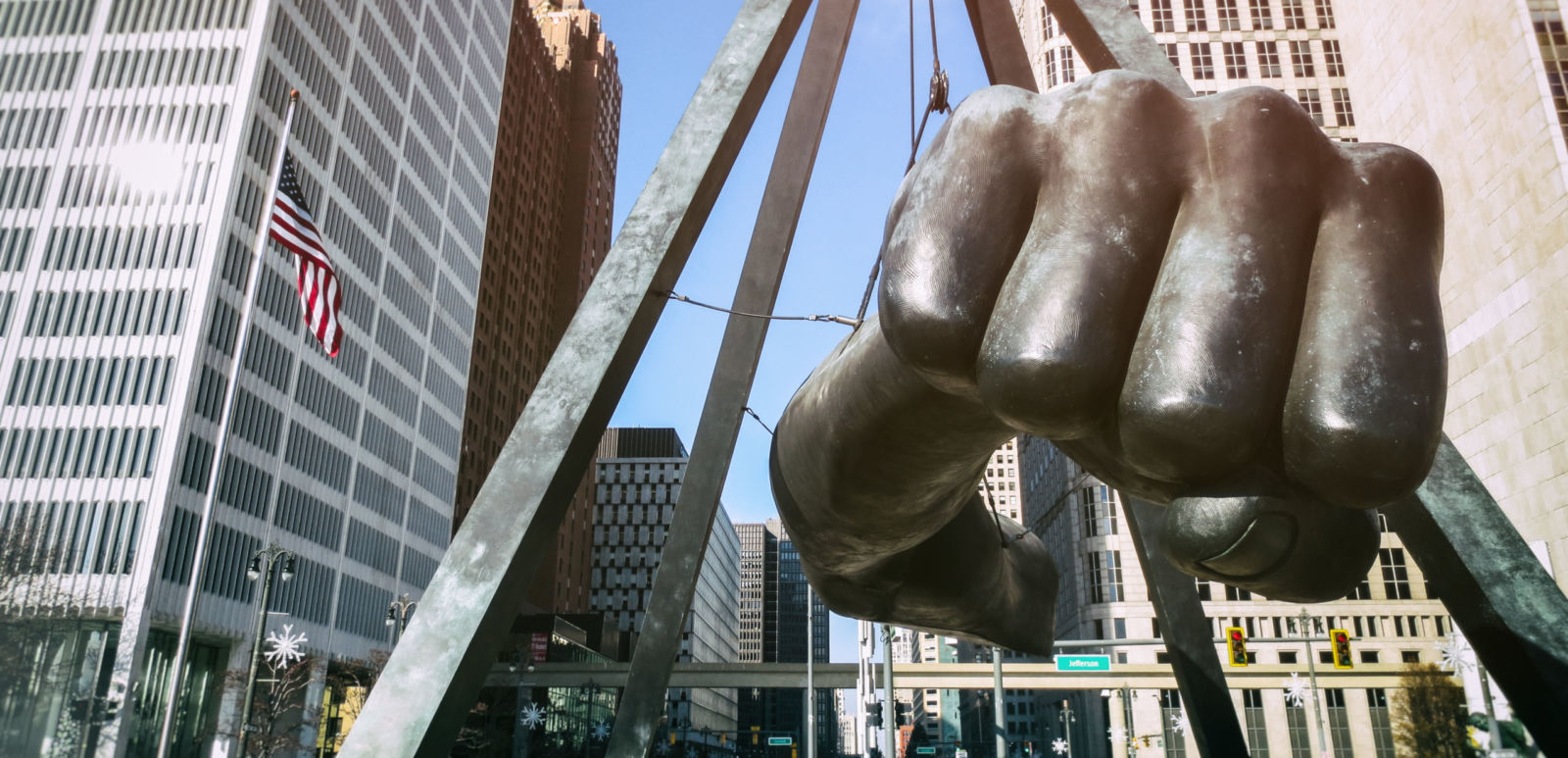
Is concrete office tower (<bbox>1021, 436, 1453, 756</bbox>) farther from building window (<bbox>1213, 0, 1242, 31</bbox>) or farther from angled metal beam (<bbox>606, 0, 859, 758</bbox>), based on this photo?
angled metal beam (<bbox>606, 0, 859, 758</bbox>)

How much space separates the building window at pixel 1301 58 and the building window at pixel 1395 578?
105 ft

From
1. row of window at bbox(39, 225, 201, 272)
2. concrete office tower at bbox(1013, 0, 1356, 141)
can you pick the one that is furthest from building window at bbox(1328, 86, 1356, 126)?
row of window at bbox(39, 225, 201, 272)

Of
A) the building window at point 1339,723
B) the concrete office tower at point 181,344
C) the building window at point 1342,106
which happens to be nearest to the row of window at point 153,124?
the concrete office tower at point 181,344

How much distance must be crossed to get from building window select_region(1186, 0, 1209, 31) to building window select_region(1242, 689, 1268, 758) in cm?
4364

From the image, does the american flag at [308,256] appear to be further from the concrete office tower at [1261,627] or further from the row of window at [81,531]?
the concrete office tower at [1261,627]

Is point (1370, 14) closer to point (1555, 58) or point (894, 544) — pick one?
point (1555, 58)

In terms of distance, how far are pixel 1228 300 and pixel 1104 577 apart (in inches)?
2794

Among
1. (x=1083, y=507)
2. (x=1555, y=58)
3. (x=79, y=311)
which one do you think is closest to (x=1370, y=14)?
(x=1555, y=58)

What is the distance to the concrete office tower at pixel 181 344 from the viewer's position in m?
45.5

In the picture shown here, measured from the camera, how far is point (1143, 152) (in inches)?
52.7

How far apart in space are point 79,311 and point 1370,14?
57144 millimetres

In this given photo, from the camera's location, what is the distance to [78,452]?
47.2 meters

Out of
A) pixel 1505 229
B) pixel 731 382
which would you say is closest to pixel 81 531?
pixel 731 382

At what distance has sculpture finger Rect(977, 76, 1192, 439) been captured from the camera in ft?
4.15
